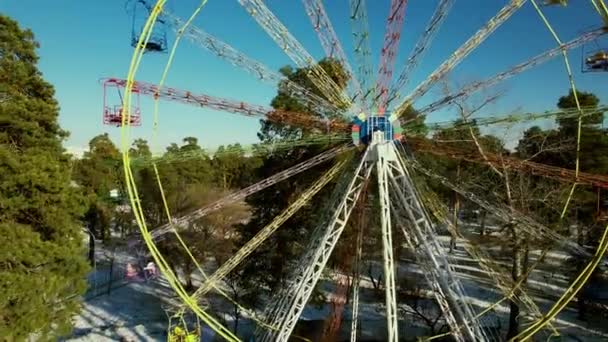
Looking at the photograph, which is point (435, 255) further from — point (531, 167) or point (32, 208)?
point (32, 208)

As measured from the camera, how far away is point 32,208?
13383 millimetres

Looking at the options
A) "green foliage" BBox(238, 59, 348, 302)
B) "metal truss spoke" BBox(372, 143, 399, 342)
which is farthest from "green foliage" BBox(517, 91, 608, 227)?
"metal truss spoke" BBox(372, 143, 399, 342)

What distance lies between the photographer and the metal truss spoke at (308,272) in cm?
1005

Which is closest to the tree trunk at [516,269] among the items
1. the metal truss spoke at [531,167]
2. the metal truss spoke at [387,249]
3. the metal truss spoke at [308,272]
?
the metal truss spoke at [531,167]

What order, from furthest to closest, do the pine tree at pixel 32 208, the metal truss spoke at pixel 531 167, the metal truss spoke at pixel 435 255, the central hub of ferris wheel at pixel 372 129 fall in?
the pine tree at pixel 32 208
the central hub of ferris wheel at pixel 372 129
the metal truss spoke at pixel 435 255
the metal truss spoke at pixel 531 167

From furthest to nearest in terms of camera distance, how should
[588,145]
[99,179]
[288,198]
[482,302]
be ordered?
[99,179] → [482,302] → [588,145] → [288,198]

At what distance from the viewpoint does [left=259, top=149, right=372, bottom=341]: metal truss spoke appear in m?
10.0

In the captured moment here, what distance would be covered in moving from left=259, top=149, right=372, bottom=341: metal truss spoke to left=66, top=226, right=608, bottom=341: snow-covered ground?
6256 mm

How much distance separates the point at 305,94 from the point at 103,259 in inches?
1141

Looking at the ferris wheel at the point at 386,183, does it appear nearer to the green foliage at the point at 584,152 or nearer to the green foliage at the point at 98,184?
the green foliage at the point at 584,152

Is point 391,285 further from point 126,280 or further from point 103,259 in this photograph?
point 103,259

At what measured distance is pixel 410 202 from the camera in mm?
10141

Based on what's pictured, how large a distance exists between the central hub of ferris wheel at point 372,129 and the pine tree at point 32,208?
8409 mm

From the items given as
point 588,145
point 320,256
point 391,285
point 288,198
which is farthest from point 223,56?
point 588,145
